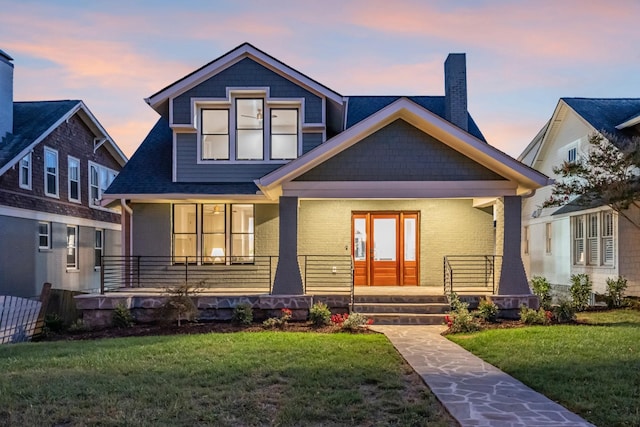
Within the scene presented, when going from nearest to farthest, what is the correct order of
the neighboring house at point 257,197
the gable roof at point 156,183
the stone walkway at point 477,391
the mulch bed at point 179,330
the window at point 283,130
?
the stone walkway at point 477,391 → the mulch bed at point 179,330 → the gable roof at point 156,183 → the neighboring house at point 257,197 → the window at point 283,130

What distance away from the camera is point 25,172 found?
726 inches

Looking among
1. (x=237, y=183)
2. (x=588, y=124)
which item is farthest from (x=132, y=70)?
(x=588, y=124)

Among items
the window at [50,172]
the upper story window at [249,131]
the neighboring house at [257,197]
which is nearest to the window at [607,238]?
the neighboring house at [257,197]

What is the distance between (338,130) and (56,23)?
821cm

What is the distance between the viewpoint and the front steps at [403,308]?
12375mm

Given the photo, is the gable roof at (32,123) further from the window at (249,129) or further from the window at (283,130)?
the window at (283,130)

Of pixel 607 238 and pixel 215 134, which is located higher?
pixel 215 134

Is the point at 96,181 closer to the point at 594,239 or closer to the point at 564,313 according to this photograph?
the point at 564,313

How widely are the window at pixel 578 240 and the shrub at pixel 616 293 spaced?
10.6 ft

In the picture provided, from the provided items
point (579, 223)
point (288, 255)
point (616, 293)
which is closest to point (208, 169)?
point (288, 255)

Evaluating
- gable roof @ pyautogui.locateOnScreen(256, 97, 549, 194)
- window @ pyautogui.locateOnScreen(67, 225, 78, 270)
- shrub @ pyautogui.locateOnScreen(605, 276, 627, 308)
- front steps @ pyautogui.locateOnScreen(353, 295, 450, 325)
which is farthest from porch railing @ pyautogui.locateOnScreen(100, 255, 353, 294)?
shrub @ pyautogui.locateOnScreen(605, 276, 627, 308)

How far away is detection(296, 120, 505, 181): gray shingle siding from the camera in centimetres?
1280

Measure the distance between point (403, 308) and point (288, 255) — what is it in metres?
2.91

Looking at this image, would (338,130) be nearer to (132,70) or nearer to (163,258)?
(163,258)
